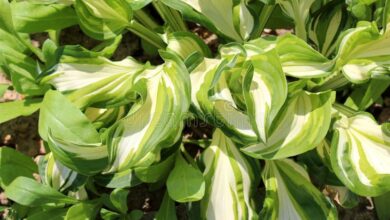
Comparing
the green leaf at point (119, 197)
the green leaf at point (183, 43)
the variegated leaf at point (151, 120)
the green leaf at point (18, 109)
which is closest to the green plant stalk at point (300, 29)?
the green leaf at point (183, 43)

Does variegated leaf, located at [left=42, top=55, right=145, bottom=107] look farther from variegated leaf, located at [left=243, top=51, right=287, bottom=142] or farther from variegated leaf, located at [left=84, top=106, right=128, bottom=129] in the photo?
variegated leaf, located at [left=243, top=51, right=287, bottom=142]

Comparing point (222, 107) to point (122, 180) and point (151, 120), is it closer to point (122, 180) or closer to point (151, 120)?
point (151, 120)

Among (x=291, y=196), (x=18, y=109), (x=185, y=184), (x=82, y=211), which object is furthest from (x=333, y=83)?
(x=18, y=109)

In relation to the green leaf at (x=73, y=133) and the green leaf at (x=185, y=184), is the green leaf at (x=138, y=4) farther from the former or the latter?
the green leaf at (x=185, y=184)

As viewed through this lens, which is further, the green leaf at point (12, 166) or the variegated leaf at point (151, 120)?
the green leaf at point (12, 166)

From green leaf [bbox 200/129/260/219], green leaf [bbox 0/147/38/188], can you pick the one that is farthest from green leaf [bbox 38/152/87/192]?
green leaf [bbox 200/129/260/219]

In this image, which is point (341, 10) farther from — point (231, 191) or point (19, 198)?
point (19, 198)
